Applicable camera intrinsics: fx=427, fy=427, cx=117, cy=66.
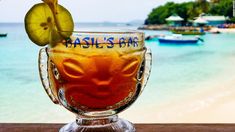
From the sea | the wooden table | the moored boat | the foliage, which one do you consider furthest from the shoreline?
the foliage

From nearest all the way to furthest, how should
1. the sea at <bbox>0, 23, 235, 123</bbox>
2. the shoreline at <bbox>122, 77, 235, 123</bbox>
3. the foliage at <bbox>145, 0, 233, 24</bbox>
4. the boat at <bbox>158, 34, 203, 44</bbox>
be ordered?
the shoreline at <bbox>122, 77, 235, 123</bbox>, the sea at <bbox>0, 23, 235, 123</bbox>, the boat at <bbox>158, 34, 203, 44</bbox>, the foliage at <bbox>145, 0, 233, 24</bbox>

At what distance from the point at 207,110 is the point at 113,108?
170 inches

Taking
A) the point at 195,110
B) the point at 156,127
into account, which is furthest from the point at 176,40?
the point at 156,127

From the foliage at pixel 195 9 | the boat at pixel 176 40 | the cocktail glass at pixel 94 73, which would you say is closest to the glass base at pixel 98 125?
the cocktail glass at pixel 94 73

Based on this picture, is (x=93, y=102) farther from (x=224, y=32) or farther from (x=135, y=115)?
(x=224, y=32)

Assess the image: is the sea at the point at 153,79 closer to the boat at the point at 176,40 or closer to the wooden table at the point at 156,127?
the boat at the point at 176,40

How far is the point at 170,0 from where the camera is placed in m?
19.3

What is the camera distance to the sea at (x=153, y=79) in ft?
15.4

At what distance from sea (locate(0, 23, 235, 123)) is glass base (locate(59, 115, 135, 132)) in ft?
6.61

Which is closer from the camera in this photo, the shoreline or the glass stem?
the glass stem

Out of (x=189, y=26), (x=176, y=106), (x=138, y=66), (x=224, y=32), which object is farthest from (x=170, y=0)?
(x=138, y=66)

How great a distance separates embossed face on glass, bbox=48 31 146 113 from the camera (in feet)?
1.12

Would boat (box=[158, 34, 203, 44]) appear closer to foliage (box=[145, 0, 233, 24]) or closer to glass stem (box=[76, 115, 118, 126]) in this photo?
foliage (box=[145, 0, 233, 24])

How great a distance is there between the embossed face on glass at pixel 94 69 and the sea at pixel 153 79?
2.02 m
